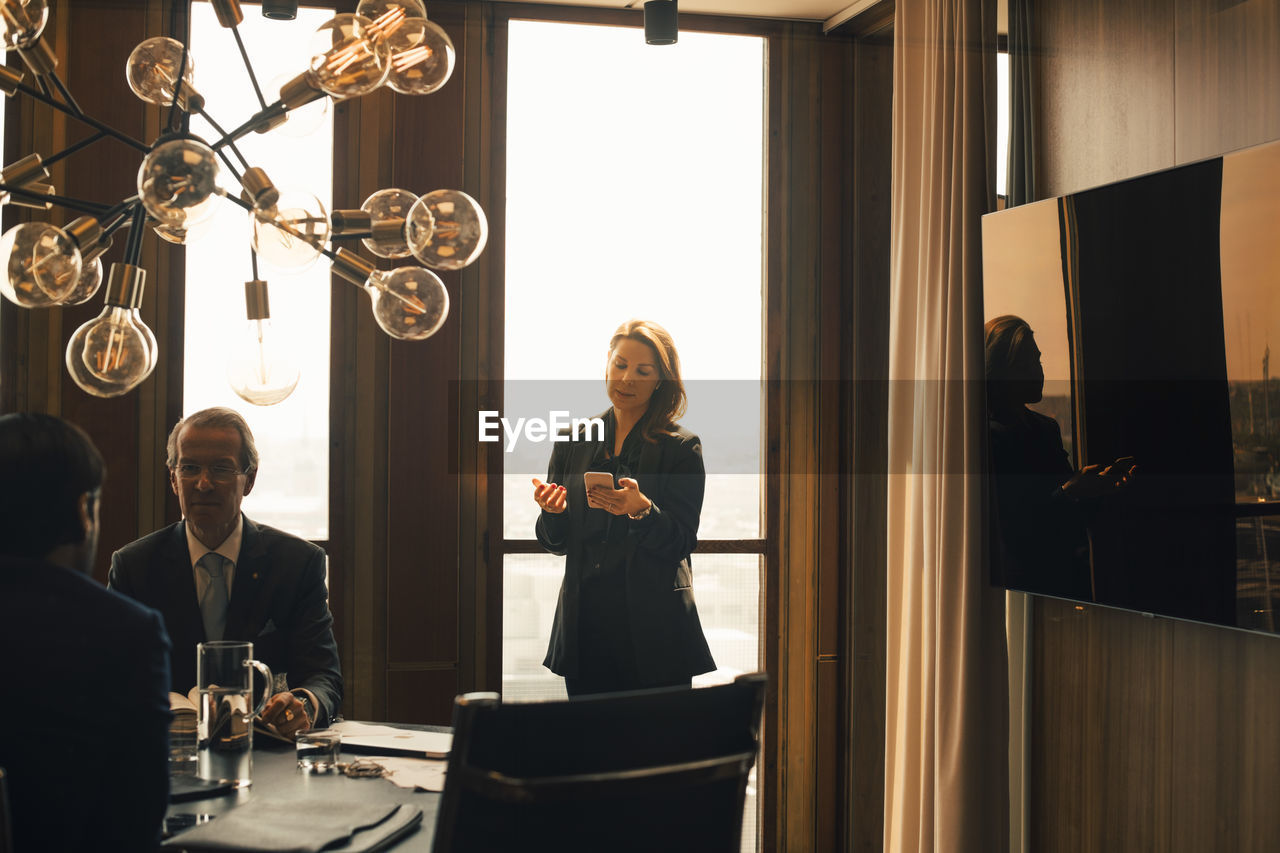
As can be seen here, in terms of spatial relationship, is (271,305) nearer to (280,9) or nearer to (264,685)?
(280,9)

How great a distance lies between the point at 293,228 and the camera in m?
1.70

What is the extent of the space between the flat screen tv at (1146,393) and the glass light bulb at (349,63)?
5.49ft

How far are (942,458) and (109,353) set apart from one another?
2178mm

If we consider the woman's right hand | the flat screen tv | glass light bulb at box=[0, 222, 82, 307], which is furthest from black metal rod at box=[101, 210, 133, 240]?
the flat screen tv

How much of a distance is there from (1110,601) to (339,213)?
1.93m

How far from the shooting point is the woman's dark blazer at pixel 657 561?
325 cm

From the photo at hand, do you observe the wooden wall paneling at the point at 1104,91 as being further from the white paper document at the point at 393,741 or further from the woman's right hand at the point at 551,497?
the white paper document at the point at 393,741

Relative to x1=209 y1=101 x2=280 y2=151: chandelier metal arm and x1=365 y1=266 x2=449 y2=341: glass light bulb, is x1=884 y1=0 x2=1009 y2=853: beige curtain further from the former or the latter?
x1=209 y1=101 x2=280 y2=151: chandelier metal arm

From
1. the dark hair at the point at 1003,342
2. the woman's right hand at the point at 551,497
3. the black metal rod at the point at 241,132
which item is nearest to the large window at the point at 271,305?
the woman's right hand at the point at 551,497

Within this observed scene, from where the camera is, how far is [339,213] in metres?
1.96

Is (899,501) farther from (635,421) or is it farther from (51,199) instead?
(51,199)

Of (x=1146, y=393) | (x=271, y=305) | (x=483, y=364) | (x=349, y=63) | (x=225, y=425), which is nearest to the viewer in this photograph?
(x=349, y=63)

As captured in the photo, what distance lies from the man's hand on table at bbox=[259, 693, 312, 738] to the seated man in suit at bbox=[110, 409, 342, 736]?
16cm

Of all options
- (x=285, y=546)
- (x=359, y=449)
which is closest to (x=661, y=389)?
(x=359, y=449)
